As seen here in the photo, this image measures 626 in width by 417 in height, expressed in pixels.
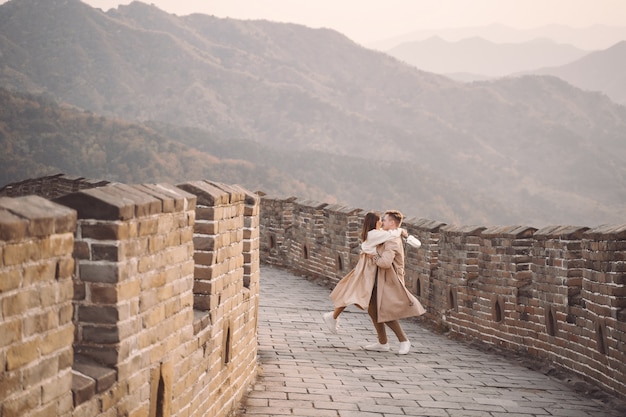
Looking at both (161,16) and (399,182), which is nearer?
(399,182)

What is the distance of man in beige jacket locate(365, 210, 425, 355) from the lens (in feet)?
28.0

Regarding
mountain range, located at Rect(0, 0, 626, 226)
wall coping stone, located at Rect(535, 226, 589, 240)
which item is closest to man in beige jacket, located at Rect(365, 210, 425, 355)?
wall coping stone, located at Rect(535, 226, 589, 240)

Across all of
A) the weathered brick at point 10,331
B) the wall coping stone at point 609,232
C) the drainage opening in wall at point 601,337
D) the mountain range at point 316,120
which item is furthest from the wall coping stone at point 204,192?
the mountain range at point 316,120

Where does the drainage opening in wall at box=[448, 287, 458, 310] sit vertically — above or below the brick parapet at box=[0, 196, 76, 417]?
below

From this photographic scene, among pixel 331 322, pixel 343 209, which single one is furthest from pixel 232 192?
pixel 343 209

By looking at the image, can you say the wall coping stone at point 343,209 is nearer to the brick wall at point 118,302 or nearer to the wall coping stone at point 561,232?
the wall coping stone at point 561,232

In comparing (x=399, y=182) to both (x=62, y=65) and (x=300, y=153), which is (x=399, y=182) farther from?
(x=62, y=65)

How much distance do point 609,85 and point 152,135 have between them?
133 m

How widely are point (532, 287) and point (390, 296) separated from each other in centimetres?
139

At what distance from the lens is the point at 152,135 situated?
84000 mm

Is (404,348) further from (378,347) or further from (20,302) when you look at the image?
(20,302)

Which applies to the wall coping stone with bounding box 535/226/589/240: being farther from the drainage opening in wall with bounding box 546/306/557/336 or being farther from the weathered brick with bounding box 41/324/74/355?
the weathered brick with bounding box 41/324/74/355

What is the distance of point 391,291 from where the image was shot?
8602 mm

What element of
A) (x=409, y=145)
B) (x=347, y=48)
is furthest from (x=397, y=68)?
(x=409, y=145)
